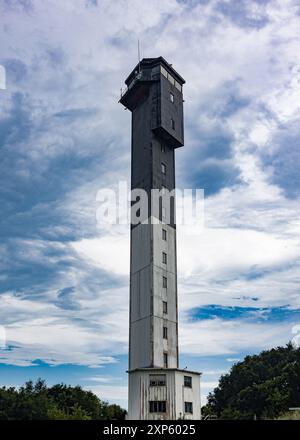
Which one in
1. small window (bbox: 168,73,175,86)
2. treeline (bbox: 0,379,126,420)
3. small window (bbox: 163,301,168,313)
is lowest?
treeline (bbox: 0,379,126,420)

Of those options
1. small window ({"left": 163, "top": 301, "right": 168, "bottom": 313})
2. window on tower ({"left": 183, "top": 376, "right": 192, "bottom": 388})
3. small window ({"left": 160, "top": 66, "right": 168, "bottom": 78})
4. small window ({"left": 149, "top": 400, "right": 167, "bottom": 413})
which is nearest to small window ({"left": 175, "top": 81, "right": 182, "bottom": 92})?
small window ({"left": 160, "top": 66, "right": 168, "bottom": 78})

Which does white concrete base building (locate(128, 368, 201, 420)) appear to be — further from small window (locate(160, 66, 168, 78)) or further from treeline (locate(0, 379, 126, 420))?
small window (locate(160, 66, 168, 78))

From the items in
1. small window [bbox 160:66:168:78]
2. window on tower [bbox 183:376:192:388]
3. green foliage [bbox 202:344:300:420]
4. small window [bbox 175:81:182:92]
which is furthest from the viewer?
green foliage [bbox 202:344:300:420]

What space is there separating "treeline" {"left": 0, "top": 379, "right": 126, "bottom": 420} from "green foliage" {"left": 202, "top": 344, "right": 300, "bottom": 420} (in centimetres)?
1753

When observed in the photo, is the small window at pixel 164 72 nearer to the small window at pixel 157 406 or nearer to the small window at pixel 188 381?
the small window at pixel 188 381

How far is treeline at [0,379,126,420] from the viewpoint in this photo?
2596 inches

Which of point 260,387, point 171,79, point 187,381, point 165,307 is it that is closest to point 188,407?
point 187,381

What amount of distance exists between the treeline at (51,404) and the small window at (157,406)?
1165 centimetres

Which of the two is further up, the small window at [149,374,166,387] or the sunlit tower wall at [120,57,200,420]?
the sunlit tower wall at [120,57,200,420]

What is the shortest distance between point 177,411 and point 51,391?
46403mm

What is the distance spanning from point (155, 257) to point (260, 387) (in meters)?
30.6

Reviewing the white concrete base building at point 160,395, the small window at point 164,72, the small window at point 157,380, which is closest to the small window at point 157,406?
the white concrete base building at point 160,395

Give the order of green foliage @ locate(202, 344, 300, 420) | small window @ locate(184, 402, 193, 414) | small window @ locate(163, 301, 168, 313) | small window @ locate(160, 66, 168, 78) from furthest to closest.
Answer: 1. green foliage @ locate(202, 344, 300, 420)
2. small window @ locate(160, 66, 168, 78)
3. small window @ locate(163, 301, 168, 313)
4. small window @ locate(184, 402, 193, 414)
